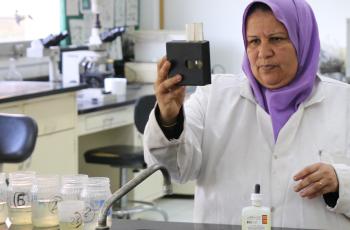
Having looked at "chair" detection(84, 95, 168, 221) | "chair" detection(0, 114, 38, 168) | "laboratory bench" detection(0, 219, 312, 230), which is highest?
"laboratory bench" detection(0, 219, 312, 230)

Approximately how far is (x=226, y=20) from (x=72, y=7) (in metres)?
1.33

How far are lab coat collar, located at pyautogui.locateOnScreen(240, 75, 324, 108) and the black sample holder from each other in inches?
12.9

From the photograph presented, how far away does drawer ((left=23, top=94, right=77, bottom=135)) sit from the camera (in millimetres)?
4285

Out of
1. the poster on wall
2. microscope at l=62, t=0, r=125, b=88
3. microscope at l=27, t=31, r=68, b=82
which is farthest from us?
the poster on wall

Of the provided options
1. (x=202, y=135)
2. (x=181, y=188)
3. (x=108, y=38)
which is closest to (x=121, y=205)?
(x=181, y=188)

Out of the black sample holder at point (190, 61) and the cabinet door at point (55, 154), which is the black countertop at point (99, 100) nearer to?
the cabinet door at point (55, 154)

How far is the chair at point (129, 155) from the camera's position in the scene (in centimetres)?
467

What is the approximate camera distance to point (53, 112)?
4422 mm

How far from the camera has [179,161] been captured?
2.13 m

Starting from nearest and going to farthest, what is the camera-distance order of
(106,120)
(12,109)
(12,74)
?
(12,109) < (106,120) < (12,74)

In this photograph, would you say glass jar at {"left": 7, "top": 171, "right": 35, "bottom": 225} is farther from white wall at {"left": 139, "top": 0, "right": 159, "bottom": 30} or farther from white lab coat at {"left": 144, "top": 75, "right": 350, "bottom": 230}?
white wall at {"left": 139, "top": 0, "right": 159, "bottom": 30}

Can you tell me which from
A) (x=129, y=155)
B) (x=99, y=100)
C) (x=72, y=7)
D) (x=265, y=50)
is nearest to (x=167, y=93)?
(x=265, y=50)

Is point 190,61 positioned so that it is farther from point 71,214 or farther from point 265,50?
point 71,214

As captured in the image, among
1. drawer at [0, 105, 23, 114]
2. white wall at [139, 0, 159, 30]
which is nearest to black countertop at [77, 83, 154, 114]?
drawer at [0, 105, 23, 114]
